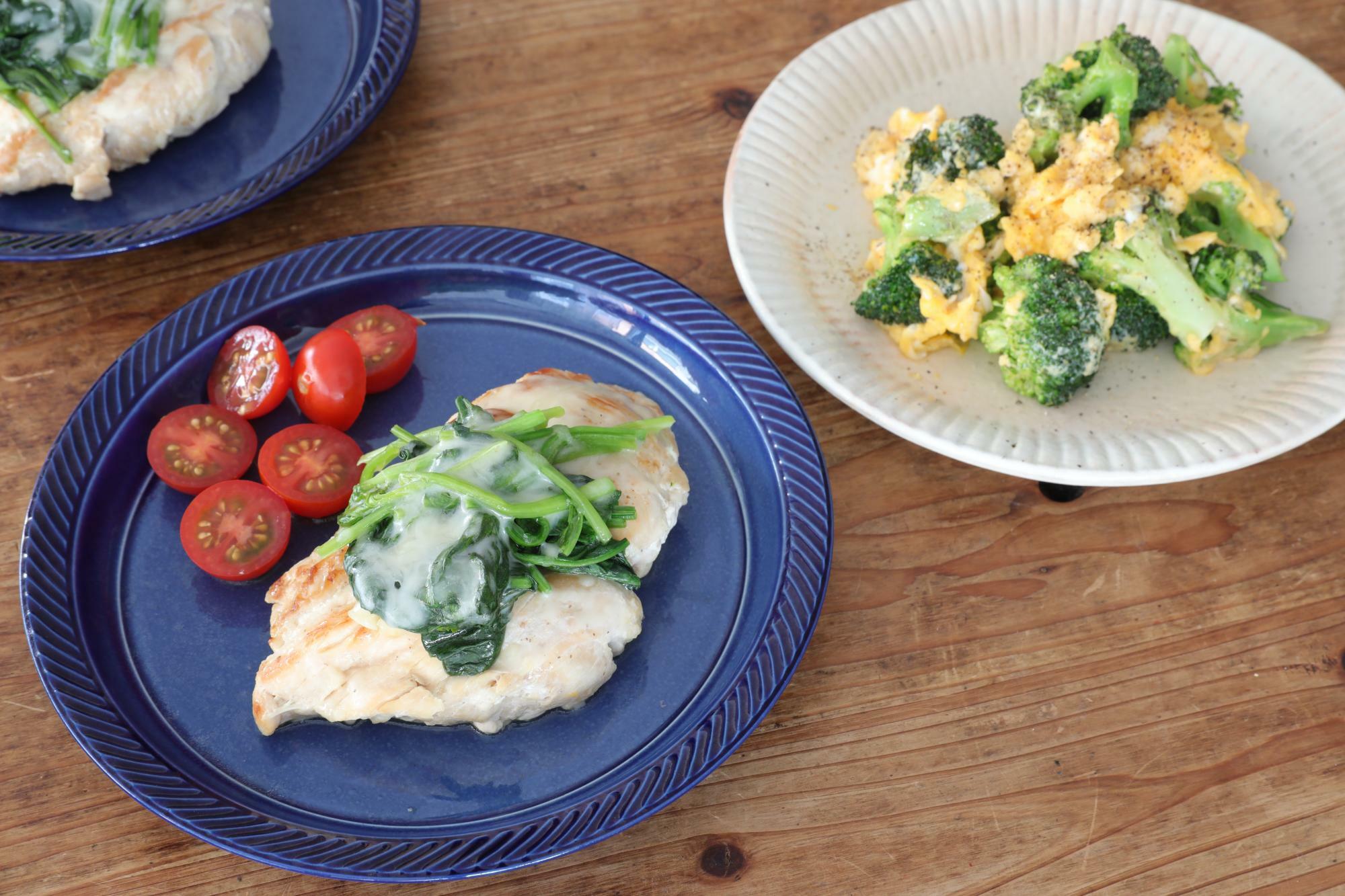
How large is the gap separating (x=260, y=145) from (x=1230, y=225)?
2.59 meters

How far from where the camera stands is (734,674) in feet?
6.97

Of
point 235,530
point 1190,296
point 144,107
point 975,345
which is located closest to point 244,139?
point 144,107

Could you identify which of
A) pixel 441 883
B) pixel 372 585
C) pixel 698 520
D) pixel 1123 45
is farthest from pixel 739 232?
pixel 441 883

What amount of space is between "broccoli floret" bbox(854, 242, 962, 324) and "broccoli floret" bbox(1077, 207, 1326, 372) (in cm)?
33

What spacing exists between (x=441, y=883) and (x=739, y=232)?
1.63m

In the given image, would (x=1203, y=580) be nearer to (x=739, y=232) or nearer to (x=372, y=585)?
(x=739, y=232)

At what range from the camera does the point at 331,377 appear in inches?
93.6

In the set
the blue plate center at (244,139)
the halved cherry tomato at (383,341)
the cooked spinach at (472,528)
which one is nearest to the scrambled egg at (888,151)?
the cooked spinach at (472,528)

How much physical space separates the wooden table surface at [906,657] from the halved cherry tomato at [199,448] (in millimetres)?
456

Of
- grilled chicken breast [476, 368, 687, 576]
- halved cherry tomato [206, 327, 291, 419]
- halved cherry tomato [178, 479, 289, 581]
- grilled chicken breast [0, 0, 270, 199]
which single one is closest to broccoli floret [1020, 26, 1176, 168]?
grilled chicken breast [476, 368, 687, 576]

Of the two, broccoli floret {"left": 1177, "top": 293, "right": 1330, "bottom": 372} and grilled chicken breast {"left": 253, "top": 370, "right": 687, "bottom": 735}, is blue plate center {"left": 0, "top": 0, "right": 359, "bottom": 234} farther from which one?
broccoli floret {"left": 1177, "top": 293, "right": 1330, "bottom": 372}

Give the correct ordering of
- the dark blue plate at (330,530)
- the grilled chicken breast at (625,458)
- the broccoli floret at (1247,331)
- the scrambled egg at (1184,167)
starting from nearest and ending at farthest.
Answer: the dark blue plate at (330,530) < the grilled chicken breast at (625,458) < the broccoli floret at (1247,331) < the scrambled egg at (1184,167)

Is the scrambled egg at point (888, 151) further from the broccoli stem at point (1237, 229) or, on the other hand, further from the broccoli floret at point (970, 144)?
the broccoli stem at point (1237, 229)

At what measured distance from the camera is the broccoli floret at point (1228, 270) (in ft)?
8.32
